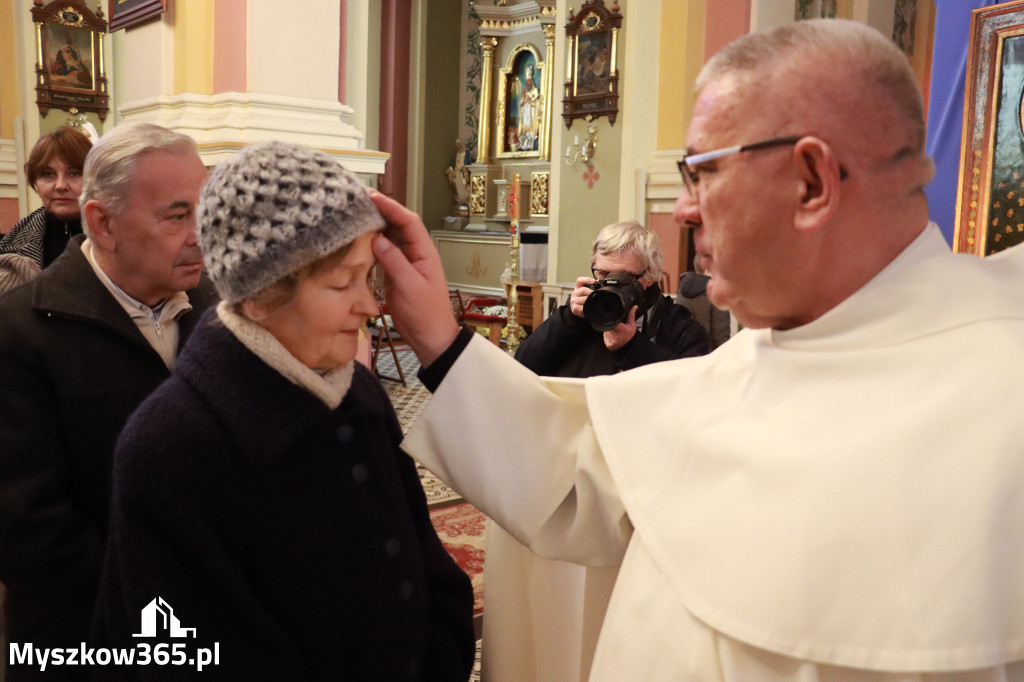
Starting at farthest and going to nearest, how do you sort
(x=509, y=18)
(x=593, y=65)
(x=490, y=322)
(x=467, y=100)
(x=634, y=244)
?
(x=467, y=100), (x=509, y=18), (x=490, y=322), (x=593, y=65), (x=634, y=244)

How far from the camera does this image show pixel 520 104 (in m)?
14.3

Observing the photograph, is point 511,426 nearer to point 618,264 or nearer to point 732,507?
point 732,507

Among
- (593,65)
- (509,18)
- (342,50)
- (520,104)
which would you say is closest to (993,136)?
(342,50)

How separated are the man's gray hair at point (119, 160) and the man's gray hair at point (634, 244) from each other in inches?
66.7

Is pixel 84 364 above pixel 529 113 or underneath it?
underneath

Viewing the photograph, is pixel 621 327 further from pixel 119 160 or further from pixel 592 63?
pixel 592 63

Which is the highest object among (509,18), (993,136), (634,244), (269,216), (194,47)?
(509,18)

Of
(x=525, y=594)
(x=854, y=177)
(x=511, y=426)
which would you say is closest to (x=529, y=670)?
(x=525, y=594)

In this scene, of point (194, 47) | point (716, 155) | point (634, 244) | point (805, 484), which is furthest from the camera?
point (194, 47)

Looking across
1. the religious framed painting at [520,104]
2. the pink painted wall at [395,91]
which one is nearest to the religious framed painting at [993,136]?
the religious framed painting at [520,104]

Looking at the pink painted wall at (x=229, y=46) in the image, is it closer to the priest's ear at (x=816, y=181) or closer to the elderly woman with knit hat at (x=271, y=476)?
the elderly woman with knit hat at (x=271, y=476)

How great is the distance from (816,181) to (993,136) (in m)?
3.79

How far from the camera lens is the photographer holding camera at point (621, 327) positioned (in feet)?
10.1

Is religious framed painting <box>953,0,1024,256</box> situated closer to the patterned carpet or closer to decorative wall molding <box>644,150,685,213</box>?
the patterned carpet
